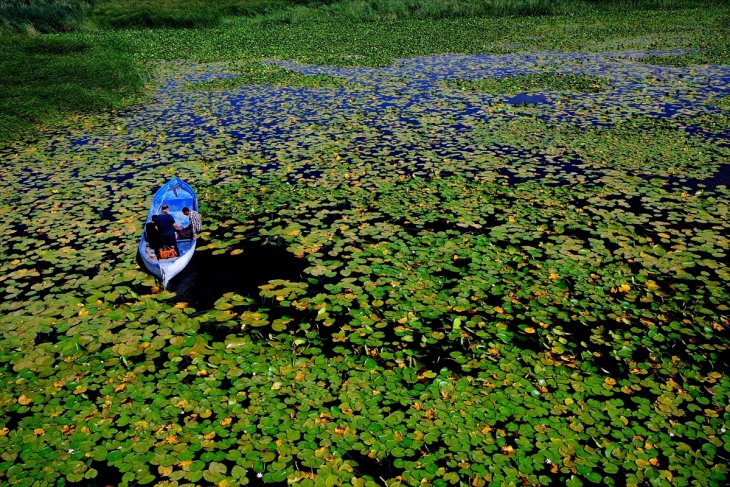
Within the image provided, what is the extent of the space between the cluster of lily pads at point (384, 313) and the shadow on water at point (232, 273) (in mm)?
56

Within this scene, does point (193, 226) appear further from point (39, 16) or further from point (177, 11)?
point (177, 11)

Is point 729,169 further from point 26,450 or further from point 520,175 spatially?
point 26,450

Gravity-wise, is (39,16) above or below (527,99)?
above

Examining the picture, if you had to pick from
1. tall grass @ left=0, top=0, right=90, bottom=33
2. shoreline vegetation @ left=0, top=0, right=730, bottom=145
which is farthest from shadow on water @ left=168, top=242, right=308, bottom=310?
tall grass @ left=0, top=0, right=90, bottom=33

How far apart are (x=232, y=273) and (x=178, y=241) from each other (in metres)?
1.26

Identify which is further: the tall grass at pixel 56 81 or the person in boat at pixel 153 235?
the tall grass at pixel 56 81

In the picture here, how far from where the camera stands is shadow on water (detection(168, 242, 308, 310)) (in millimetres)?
8094

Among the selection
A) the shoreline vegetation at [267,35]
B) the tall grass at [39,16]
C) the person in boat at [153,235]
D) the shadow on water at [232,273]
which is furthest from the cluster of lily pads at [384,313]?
the tall grass at [39,16]

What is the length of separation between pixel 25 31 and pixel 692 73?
31598 mm

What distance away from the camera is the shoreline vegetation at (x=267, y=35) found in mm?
19594

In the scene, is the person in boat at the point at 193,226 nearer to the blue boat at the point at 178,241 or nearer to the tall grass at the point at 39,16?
the blue boat at the point at 178,241

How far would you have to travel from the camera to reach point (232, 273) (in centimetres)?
860

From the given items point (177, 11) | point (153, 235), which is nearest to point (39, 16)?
point (177, 11)

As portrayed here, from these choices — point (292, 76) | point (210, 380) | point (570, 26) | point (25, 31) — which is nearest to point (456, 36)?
point (570, 26)
